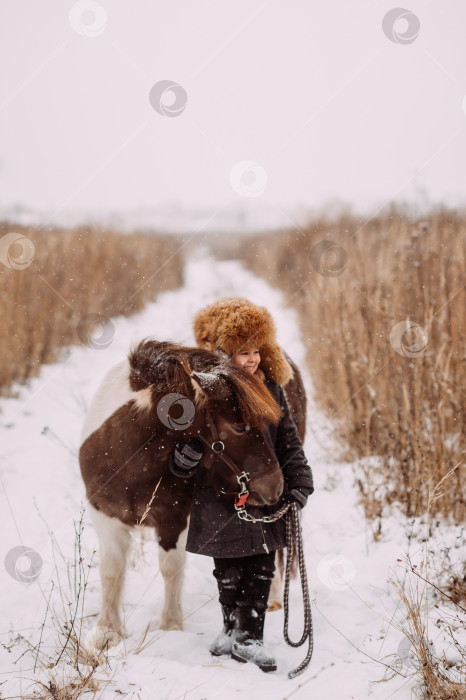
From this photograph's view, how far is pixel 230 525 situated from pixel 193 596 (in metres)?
1.04

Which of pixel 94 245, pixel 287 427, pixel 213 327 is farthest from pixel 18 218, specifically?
pixel 287 427

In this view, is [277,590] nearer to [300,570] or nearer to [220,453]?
[300,570]

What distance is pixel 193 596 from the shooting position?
9.82ft

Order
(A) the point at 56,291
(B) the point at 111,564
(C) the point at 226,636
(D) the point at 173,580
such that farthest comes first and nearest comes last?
(A) the point at 56,291
(D) the point at 173,580
(B) the point at 111,564
(C) the point at 226,636

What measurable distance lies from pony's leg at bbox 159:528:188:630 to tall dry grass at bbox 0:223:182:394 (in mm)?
4506

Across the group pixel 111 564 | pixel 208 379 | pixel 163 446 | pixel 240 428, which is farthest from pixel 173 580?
pixel 208 379

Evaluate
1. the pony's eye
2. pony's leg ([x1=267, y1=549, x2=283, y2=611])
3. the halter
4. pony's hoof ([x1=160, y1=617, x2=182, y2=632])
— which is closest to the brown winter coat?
the halter

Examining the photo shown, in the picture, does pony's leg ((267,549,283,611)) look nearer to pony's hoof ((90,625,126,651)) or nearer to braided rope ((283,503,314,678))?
braided rope ((283,503,314,678))

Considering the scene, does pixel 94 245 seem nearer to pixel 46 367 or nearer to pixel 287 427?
pixel 46 367

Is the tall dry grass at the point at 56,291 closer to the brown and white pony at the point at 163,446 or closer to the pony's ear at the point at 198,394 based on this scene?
the brown and white pony at the point at 163,446

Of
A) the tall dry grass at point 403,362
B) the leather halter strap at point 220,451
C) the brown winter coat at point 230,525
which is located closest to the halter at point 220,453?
the leather halter strap at point 220,451

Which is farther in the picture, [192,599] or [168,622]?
[192,599]

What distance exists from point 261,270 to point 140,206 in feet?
18.9

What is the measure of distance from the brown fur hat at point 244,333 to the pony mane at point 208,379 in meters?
0.43
